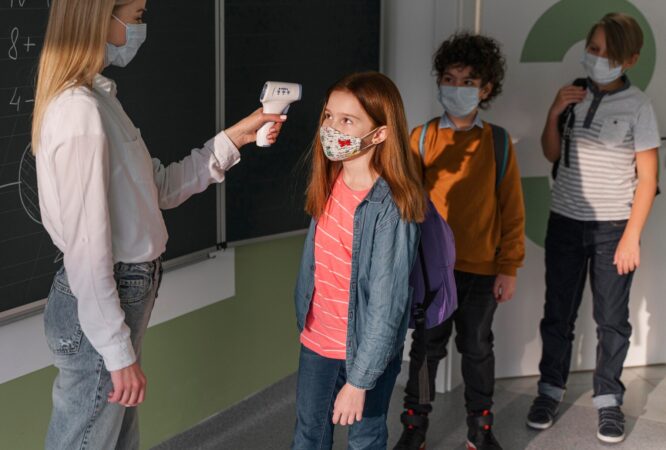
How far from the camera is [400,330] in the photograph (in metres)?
2.53

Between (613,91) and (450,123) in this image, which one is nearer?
Result: (450,123)

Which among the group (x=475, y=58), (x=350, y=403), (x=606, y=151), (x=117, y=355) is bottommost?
(x=350, y=403)

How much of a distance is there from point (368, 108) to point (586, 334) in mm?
2455

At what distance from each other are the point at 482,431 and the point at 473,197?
35.0 inches

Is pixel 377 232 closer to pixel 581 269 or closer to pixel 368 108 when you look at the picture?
pixel 368 108

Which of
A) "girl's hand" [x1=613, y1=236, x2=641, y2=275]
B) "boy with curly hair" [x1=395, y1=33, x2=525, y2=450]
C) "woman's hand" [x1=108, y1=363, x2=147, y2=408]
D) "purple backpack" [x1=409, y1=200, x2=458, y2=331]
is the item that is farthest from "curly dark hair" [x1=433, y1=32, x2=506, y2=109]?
"woman's hand" [x1=108, y1=363, x2=147, y2=408]

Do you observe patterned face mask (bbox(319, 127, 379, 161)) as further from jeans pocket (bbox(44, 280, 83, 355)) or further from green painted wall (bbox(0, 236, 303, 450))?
green painted wall (bbox(0, 236, 303, 450))

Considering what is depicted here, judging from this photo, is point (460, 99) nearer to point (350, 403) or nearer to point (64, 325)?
point (350, 403)

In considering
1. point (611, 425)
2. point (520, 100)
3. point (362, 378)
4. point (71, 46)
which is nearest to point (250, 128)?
point (71, 46)

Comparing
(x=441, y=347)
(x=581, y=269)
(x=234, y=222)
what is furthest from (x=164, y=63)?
(x=581, y=269)

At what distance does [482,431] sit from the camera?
3559mm

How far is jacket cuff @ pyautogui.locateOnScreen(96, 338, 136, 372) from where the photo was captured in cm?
207

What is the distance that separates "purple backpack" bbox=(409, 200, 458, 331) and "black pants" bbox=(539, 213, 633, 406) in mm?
1139

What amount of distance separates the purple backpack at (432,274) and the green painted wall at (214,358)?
1.17m
